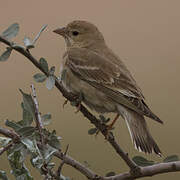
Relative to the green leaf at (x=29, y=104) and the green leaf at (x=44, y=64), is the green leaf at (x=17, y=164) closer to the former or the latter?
the green leaf at (x=29, y=104)

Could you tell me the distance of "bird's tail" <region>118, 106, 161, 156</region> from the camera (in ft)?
9.11

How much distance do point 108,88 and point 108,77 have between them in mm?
116

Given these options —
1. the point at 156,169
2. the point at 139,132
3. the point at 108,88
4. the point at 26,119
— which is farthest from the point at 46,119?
the point at 108,88

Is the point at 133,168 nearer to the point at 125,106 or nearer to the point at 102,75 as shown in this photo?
the point at 125,106

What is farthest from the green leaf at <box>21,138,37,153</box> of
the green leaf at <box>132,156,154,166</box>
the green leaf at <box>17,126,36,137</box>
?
the green leaf at <box>132,156,154,166</box>

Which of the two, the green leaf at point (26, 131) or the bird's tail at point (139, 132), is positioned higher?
the green leaf at point (26, 131)

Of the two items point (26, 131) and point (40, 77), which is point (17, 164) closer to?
point (26, 131)

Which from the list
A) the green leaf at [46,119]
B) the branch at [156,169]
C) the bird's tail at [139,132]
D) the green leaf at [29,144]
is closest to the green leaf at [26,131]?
the green leaf at [29,144]

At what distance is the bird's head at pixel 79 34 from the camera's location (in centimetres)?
383

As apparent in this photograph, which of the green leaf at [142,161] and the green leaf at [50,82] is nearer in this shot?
the green leaf at [50,82]

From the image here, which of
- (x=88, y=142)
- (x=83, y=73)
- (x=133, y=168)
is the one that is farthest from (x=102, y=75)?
(x=133, y=168)

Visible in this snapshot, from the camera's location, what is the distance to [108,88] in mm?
3154

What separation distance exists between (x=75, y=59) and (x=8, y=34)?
1774 mm

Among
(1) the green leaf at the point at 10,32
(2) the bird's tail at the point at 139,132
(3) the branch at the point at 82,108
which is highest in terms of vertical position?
(1) the green leaf at the point at 10,32
